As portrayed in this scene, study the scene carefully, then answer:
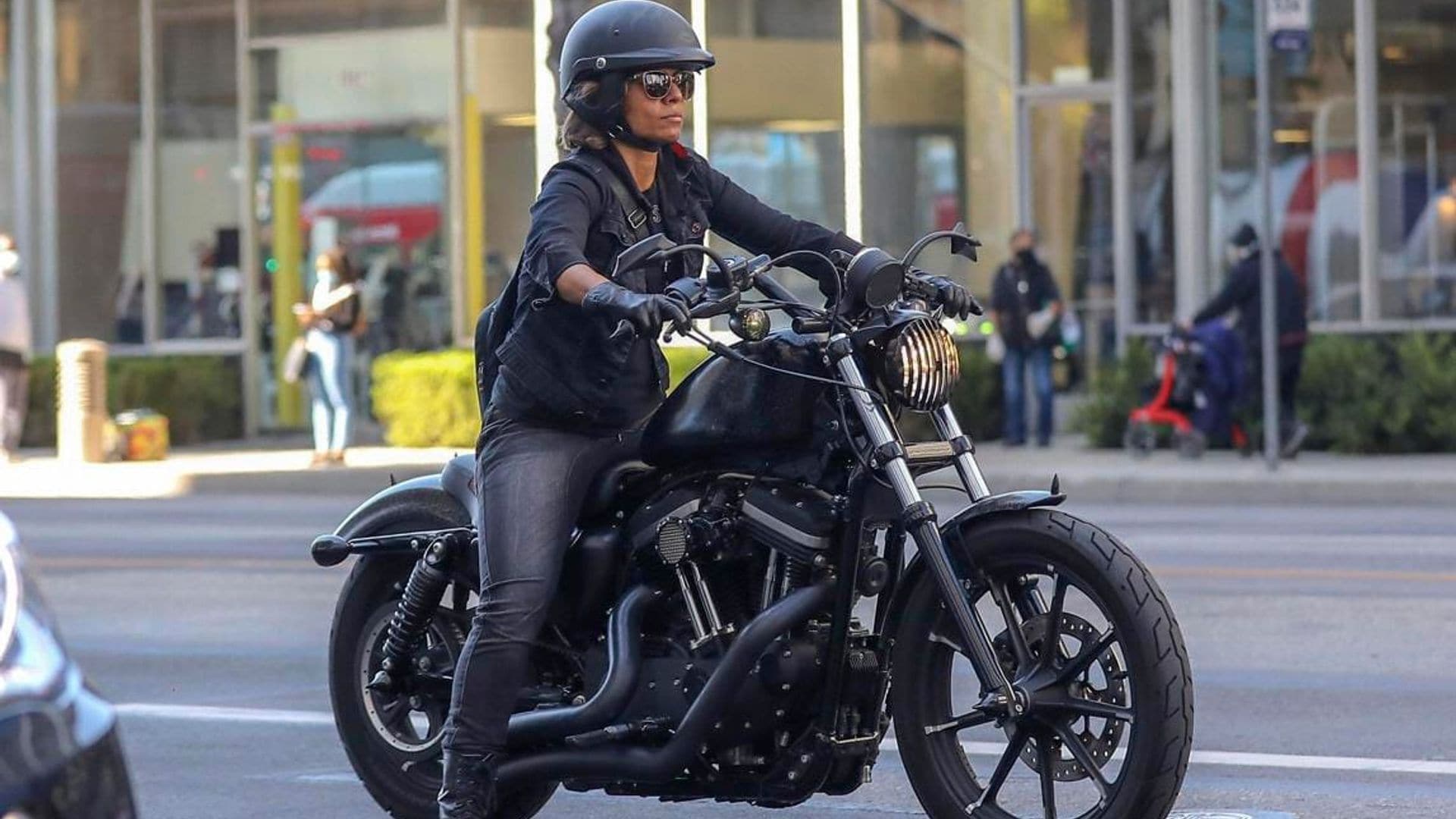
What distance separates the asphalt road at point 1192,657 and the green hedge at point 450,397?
4.70 m

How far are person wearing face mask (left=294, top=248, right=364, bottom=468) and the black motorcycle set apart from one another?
50.6ft

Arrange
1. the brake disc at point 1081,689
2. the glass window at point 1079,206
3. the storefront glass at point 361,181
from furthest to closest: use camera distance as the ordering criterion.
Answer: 1. the storefront glass at point 361,181
2. the glass window at point 1079,206
3. the brake disc at point 1081,689

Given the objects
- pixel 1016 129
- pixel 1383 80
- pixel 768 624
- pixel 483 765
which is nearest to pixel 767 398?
pixel 768 624

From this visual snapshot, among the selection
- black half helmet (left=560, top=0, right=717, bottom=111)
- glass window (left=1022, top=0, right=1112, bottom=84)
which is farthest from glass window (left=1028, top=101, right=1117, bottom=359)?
black half helmet (left=560, top=0, right=717, bottom=111)

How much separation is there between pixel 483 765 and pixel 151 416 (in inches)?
677

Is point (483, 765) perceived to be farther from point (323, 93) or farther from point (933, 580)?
point (323, 93)

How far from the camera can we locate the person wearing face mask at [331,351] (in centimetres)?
2080

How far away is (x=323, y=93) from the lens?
2522cm

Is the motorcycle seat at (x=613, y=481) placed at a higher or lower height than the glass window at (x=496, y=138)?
lower

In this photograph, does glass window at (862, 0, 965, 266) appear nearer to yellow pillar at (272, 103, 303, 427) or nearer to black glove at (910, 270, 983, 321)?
yellow pillar at (272, 103, 303, 427)

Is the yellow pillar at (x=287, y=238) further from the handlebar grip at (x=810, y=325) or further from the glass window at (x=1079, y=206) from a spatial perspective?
the handlebar grip at (x=810, y=325)

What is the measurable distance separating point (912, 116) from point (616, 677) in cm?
1833

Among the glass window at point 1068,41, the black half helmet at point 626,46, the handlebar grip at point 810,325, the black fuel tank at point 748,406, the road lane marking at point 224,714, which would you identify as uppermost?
the glass window at point 1068,41

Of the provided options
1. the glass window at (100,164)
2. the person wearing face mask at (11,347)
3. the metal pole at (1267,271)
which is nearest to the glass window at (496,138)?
the glass window at (100,164)
